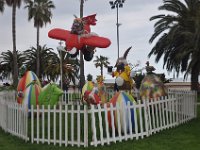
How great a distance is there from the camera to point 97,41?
38.2 ft

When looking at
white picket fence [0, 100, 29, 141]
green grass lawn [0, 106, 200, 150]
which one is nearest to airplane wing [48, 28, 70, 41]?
white picket fence [0, 100, 29, 141]

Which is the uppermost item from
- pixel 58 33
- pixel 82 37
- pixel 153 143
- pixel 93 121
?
pixel 58 33

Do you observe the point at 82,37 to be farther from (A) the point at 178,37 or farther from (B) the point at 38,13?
(B) the point at 38,13

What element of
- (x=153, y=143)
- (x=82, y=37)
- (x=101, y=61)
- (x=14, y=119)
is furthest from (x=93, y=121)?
(x=101, y=61)

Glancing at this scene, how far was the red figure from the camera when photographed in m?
11.7

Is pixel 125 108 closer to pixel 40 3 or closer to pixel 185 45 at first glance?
pixel 185 45

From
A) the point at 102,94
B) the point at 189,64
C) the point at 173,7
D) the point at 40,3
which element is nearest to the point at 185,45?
the point at 189,64

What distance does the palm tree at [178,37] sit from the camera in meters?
28.0

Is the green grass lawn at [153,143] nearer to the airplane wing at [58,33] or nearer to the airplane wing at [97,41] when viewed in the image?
the airplane wing at [97,41]

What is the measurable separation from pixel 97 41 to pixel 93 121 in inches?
143

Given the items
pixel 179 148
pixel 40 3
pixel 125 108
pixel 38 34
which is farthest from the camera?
pixel 40 3

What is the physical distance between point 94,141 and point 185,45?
20.8m

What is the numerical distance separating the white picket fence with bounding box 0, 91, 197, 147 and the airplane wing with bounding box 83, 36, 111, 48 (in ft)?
7.43

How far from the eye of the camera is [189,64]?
28594 millimetres
